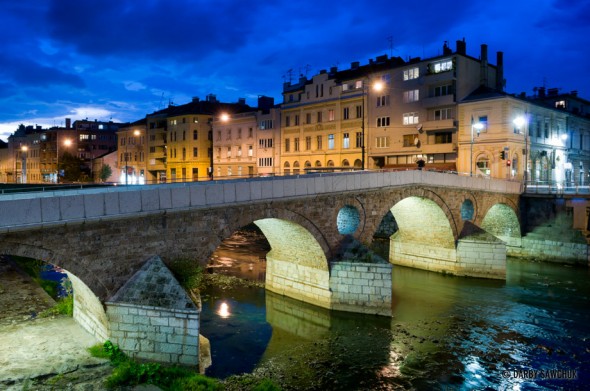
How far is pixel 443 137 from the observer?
42750 millimetres

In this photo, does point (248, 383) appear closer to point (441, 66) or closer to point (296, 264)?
point (296, 264)

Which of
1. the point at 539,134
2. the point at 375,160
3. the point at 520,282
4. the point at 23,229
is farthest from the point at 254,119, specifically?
the point at 23,229

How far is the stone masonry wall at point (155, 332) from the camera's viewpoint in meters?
14.2

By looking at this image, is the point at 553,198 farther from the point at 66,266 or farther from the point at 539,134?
the point at 66,266

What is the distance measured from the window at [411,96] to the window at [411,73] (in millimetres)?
1267

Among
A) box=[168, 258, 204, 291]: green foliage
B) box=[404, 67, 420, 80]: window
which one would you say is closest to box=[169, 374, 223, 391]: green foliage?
box=[168, 258, 204, 291]: green foliage

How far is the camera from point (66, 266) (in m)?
13.5

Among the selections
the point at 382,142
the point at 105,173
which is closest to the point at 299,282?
the point at 382,142

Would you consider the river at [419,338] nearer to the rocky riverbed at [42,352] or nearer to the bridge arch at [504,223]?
the rocky riverbed at [42,352]

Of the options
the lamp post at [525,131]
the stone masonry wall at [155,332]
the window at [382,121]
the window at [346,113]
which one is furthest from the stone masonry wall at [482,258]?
the window at [346,113]

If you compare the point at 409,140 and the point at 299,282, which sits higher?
the point at 409,140

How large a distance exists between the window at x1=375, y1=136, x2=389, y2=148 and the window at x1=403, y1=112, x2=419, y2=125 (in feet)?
8.05

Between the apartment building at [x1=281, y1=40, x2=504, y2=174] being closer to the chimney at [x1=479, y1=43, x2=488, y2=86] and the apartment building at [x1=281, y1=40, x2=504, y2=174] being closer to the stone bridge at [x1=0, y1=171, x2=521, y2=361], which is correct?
the chimney at [x1=479, y1=43, x2=488, y2=86]

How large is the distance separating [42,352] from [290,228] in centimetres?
1092
